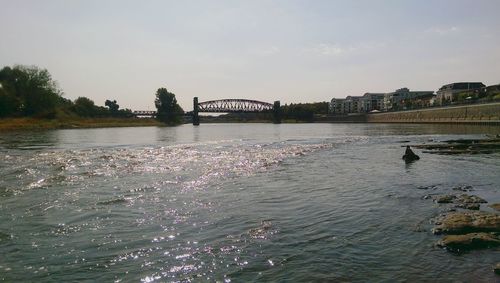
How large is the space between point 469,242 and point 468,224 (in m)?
1.59

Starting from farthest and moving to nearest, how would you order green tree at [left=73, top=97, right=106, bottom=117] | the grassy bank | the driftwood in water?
green tree at [left=73, top=97, right=106, bottom=117], the grassy bank, the driftwood in water

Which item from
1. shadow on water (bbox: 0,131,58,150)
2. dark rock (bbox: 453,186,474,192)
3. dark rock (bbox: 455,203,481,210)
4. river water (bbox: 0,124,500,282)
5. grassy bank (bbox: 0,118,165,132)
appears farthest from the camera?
grassy bank (bbox: 0,118,165,132)

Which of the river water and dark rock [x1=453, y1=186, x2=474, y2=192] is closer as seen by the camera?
the river water

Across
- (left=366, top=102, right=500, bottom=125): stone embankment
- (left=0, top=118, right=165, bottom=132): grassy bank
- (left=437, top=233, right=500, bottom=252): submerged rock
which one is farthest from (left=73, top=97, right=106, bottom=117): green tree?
(left=437, top=233, right=500, bottom=252): submerged rock

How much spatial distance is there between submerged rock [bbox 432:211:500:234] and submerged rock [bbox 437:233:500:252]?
76cm

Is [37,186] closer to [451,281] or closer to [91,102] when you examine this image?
[451,281]

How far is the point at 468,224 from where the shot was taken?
543 inches

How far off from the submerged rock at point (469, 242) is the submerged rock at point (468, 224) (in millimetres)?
765

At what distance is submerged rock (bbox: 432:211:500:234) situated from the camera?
534 inches

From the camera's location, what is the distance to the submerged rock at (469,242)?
482 inches

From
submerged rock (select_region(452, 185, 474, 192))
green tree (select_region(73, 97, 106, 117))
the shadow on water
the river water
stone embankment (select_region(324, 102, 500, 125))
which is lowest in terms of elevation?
submerged rock (select_region(452, 185, 474, 192))

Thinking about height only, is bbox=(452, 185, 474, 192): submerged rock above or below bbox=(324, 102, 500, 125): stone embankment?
below

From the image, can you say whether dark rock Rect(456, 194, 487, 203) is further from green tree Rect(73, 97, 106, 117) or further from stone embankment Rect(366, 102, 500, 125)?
green tree Rect(73, 97, 106, 117)

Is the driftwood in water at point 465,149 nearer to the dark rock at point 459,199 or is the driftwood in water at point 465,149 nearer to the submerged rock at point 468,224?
the dark rock at point 459,199
